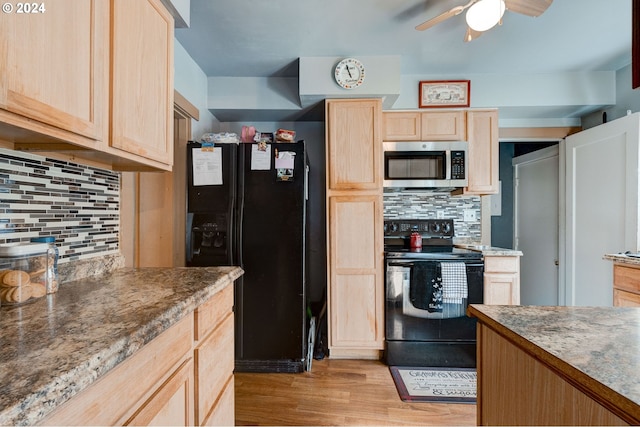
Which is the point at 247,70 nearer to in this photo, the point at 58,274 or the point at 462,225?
the point at 58,274

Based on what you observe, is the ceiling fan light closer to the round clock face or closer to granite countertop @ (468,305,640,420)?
the round clock face

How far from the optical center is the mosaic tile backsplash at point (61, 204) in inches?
39.0

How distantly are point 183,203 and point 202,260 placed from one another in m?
0.51

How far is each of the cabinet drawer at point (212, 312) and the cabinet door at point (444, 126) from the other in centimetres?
214

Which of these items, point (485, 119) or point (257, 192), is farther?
point (485, 119)

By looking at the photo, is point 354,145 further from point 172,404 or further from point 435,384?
point 172,404

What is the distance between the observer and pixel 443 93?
2.69 m

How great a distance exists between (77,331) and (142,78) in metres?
0.96

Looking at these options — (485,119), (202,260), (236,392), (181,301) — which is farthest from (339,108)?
(236,392)

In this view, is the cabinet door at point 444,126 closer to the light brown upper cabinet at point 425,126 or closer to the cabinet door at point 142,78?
the light brown upper cabinet at point 425,126

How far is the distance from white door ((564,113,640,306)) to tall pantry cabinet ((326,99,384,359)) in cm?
175

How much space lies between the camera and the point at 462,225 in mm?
2984

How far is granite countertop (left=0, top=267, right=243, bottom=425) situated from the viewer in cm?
46

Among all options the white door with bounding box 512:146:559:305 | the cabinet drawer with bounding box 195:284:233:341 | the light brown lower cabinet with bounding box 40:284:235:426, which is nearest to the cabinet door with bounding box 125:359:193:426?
the light brown lower cabinet with bounding box 40:284:235:426
